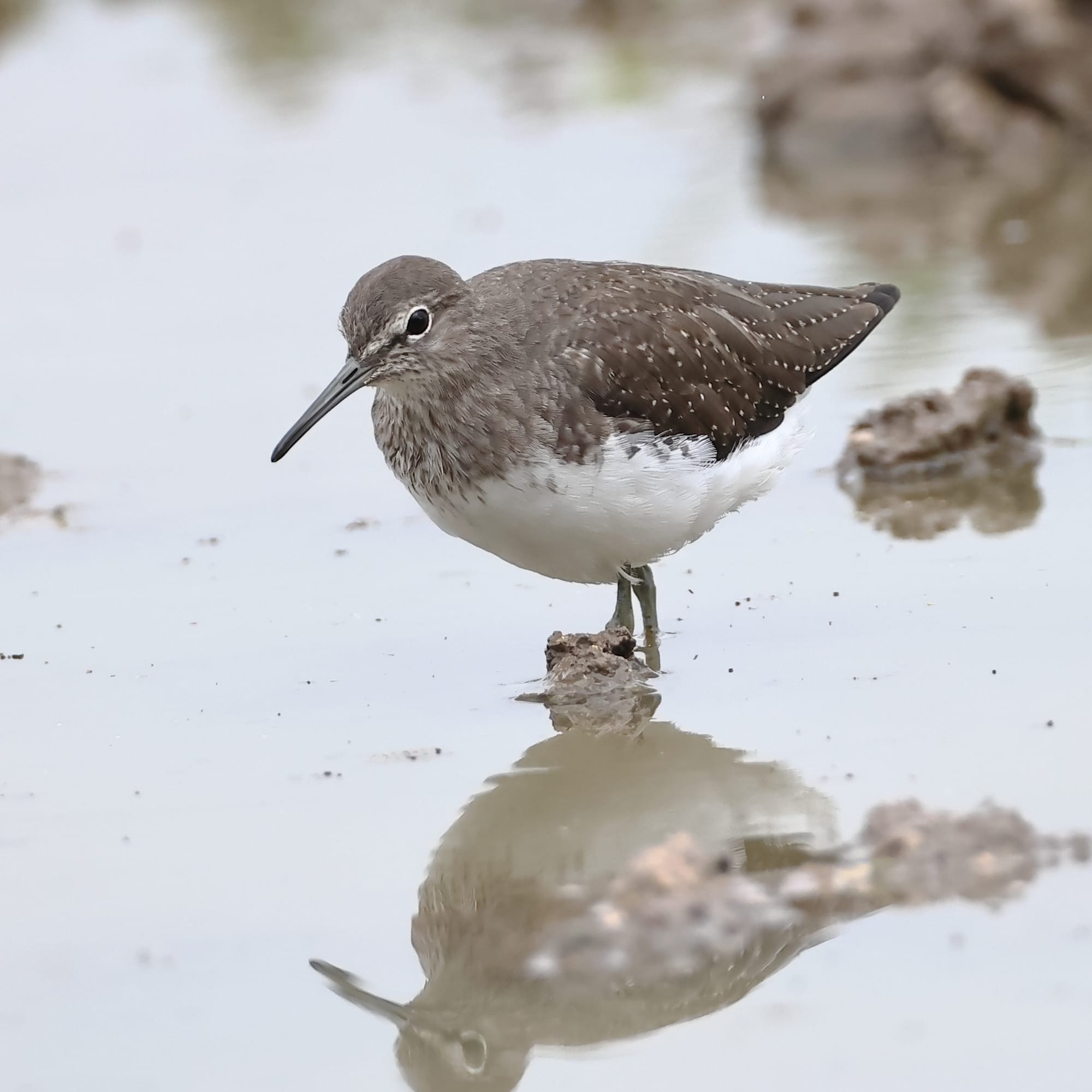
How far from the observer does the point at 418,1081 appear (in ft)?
16.2

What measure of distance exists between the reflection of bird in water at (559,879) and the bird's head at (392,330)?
65.1 inches

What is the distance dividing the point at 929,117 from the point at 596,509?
29.3 feet

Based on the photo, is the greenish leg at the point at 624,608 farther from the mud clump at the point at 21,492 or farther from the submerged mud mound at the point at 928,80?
the submerged mud mound at the point at 928,80

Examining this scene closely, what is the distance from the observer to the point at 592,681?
292 inches

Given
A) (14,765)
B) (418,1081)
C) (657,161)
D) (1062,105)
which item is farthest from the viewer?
(657,161)

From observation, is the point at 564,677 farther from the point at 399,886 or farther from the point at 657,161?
the point at 657,161

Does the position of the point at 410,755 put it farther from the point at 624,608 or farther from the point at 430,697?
the point at 624,608

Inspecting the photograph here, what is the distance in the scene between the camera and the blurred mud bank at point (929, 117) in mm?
14070

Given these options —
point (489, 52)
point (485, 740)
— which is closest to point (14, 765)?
point (485, 740)

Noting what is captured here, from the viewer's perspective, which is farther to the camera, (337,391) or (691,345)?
(691,345)

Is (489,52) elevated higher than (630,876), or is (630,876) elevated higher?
(489,52)

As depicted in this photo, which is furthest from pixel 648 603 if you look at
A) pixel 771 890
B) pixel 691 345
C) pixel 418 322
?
pixel 771 890

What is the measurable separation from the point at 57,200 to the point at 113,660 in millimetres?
8979

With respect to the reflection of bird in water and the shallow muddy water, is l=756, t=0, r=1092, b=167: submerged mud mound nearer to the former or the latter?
the shallow muddy water
